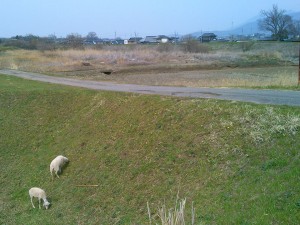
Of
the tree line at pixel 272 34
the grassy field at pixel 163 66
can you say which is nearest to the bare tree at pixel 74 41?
the tree line at pixel 272 34

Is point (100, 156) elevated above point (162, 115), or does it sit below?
below

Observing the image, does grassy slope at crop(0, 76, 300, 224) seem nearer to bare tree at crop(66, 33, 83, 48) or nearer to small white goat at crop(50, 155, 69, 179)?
small white goat at crop(50, 155, 69, 179)

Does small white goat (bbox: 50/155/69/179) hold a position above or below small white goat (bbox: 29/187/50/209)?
above

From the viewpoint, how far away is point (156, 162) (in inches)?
449

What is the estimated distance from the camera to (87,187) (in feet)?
38.4

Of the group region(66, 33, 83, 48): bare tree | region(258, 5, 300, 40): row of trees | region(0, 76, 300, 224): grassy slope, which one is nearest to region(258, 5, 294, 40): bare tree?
region(258, 5, 300, 40): row of trees

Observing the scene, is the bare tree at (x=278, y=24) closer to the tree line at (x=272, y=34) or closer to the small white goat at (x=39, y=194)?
the tree line at (x=272, y=34)

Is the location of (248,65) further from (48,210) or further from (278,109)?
(48,210)

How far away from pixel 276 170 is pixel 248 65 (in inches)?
1674

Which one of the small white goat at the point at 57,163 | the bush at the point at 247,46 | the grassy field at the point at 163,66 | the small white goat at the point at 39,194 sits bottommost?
the small white goat at the point at 39,194

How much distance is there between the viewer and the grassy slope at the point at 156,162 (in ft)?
28.1

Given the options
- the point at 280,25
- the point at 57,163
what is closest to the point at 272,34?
the point at 280,25

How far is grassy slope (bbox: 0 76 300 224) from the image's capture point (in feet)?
28.1

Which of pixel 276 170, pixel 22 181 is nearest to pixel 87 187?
pixel 22 181
